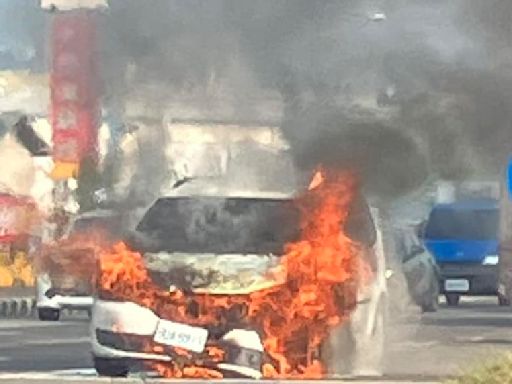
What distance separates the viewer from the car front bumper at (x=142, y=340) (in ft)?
44.6

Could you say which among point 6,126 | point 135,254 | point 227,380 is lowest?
point 227,380

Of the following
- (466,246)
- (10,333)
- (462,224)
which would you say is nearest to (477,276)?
(466,246)

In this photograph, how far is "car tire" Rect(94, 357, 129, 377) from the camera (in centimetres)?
1375

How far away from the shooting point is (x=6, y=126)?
634 inches

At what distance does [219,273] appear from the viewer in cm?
1360

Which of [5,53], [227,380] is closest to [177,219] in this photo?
[227,380]

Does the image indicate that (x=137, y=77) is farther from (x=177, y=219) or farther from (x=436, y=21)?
(x=436, y=21)

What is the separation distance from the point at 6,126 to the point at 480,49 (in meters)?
4.02

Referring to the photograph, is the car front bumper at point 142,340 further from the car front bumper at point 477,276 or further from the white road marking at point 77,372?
the car front bumper at point 477,276

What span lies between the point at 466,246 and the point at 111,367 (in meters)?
8.59

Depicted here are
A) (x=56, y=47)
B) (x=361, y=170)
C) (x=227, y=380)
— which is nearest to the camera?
(x=227, y=380)

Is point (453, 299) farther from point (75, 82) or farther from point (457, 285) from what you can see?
point (75, 82)

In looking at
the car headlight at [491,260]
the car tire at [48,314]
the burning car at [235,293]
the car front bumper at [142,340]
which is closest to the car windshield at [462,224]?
the car headlight at [491,260]

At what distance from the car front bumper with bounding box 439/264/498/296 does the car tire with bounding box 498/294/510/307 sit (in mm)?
459
